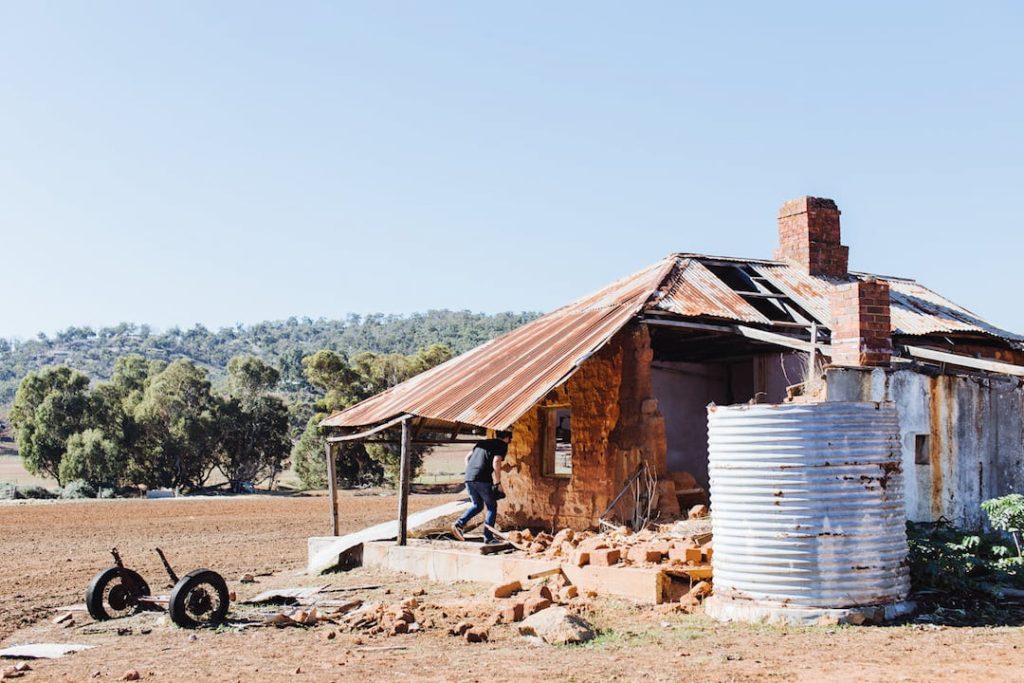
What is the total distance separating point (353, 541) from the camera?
15516 mm

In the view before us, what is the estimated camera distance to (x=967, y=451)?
1291 cm

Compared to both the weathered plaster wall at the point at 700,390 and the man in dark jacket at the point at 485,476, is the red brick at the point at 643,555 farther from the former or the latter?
the weathered plaster wall at the point at 700,390

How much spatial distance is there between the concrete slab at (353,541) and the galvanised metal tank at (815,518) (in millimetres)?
7234

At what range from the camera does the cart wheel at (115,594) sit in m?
12.2

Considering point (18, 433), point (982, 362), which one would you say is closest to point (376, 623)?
point (982, 362)

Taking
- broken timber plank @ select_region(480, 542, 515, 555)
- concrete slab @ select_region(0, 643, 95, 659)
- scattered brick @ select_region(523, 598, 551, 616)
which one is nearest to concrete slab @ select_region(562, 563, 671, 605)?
scattered brick @ select_region(523, 598, 551, 616)

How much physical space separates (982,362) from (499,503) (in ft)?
24.5

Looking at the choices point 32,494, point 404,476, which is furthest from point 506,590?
point 32,494

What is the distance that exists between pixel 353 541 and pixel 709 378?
6125 mm

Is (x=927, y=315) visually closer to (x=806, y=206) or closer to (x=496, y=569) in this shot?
(x=806, y=206)

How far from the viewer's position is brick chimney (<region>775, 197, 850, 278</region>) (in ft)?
59.5

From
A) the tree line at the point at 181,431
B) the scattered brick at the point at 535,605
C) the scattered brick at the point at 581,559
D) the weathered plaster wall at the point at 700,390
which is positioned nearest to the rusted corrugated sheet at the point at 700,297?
the weathered plaster wall at the point at 700,390

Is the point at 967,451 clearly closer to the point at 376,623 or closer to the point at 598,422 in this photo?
the point at 598,422

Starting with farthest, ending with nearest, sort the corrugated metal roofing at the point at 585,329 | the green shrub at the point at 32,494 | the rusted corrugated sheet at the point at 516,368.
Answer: the green shrub at the point at 32,494 → the corrugated metal roofing at the point at 585,329 → the rusted corrugated sheet at the point at 516,368
